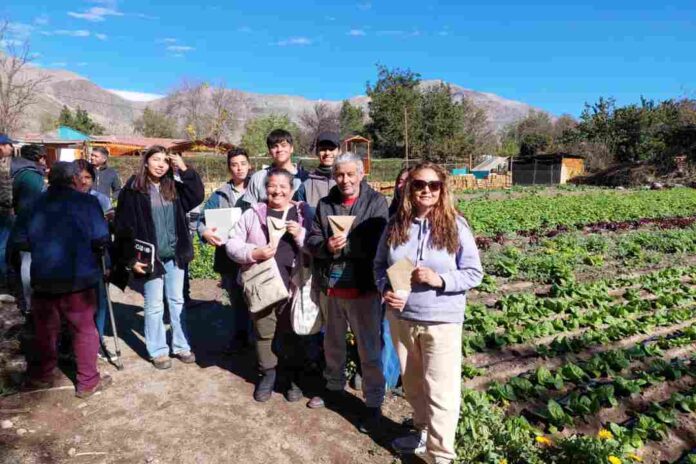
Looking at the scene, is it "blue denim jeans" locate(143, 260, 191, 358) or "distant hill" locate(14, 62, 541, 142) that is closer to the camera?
"blue denim jeans" locate(143, 260, 191, 358)

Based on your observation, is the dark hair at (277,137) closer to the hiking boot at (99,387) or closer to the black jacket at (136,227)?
the black jacket at (136,227)

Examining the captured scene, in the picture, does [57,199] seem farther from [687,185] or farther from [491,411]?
[687,185]

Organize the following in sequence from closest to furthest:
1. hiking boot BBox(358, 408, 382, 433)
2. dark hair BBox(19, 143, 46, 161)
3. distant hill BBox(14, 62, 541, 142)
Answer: hiking boot BBox(358, 408, 382, 433) < dark hair BBox(19, 143, 46, 161) < distant hill BBox(14, 62, 541, 142)

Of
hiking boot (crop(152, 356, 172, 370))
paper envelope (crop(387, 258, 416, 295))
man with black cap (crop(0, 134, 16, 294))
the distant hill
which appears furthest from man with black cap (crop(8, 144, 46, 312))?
the distant hill

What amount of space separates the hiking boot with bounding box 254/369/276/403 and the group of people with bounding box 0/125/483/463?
0.01 m

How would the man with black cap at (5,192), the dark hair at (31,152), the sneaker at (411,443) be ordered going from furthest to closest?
the dark hair at (31,152) < the man with black cap at (5,192) < the sneaker at (411,443)

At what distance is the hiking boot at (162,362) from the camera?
13.5ft

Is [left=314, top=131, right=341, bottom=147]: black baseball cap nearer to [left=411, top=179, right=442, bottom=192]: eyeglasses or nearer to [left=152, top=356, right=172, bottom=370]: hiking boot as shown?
[left=411, top=179, right=442, bottom=192]: eyeglasses

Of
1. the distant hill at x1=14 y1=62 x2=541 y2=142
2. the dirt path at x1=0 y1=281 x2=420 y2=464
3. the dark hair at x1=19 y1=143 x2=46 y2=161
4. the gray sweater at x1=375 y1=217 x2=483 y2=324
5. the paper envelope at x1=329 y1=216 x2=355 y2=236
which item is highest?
the distant hill at x1=14 y1=62 x2=541 y2=142

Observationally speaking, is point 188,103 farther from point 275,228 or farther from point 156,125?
point 275,228

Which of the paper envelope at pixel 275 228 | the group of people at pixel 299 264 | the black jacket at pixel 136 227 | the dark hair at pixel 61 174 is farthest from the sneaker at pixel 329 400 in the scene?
the dark hair at pixel 61 174

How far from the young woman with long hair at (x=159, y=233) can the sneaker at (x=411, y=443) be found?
7.18 ft

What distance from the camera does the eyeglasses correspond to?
2578mm

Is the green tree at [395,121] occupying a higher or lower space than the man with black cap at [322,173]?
higher
